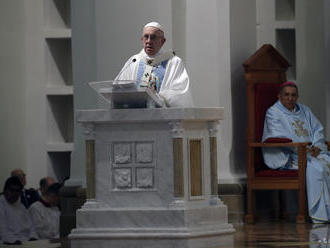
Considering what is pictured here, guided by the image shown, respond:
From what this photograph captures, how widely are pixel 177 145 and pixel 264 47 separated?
3.54m

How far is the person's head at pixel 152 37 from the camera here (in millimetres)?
10547

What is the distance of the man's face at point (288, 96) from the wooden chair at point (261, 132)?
0.59 feet

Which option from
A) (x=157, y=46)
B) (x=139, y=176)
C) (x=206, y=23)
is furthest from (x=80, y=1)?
(x=139, y=176)

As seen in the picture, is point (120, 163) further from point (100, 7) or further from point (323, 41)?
point (323, 41)

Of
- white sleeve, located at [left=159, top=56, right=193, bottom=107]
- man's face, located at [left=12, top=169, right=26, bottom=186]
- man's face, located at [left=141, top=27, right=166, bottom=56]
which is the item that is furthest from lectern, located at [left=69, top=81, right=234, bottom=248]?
man's face, located at [left=12, top=169, right=26, bottom=186]

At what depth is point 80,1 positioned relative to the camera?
12906 millimetres

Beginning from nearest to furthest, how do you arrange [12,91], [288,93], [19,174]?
[288,93], [19,174], [12,91]

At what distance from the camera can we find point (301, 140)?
43.6ft

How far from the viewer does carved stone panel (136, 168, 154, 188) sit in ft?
33.3

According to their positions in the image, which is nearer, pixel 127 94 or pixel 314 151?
pixel 127 94

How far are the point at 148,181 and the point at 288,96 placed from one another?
342 cm

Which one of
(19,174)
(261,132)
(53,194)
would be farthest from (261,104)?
(19,174)

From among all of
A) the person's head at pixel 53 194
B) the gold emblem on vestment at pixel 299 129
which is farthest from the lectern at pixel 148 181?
the person's head at pixel 53 194

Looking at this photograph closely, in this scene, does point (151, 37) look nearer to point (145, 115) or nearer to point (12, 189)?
point (145, 115)
